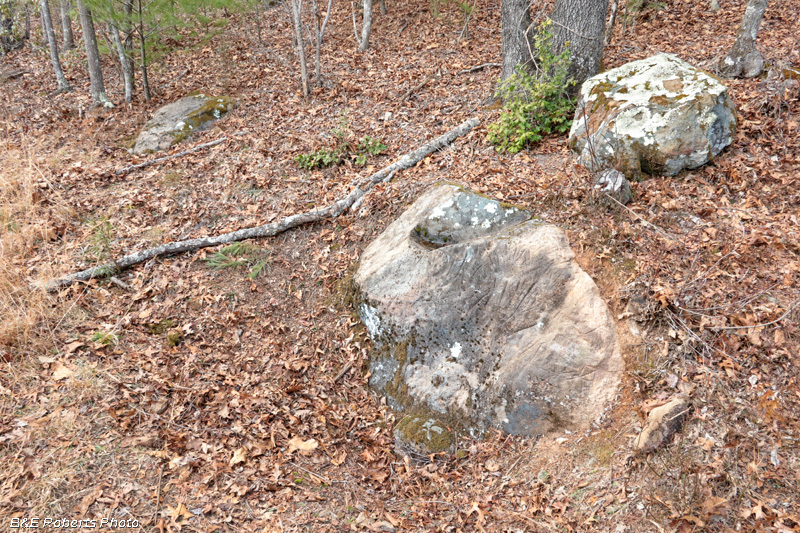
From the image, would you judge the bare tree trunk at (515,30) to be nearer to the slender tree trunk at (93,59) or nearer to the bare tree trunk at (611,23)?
the bare tree trunk at (611,23)

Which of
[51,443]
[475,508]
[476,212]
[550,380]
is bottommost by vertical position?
[475,508]

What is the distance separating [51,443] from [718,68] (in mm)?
9532

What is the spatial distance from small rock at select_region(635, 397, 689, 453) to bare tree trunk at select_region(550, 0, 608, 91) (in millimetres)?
4876

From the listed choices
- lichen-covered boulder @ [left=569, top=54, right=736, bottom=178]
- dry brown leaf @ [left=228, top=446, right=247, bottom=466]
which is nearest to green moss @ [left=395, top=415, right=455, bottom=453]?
dry brown leaf @ [left=228, top=446, right=247, bottom=466]

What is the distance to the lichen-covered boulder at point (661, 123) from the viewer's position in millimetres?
5172

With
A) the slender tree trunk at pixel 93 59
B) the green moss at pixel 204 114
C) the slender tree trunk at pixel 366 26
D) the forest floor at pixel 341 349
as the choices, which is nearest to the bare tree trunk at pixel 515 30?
the forest floor at pixel 341 349

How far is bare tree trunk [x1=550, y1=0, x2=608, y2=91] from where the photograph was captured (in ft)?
21.2

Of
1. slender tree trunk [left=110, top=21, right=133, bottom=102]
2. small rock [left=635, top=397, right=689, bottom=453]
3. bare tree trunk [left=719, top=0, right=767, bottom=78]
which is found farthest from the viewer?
slender tree trunk [left=110, top=21, right=133, bottom=102]

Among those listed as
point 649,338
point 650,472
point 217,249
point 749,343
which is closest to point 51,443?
point 217,249

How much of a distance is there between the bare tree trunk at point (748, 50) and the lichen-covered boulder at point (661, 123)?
1.53 metres

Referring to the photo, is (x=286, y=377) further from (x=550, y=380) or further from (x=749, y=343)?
(x=749, y=343)

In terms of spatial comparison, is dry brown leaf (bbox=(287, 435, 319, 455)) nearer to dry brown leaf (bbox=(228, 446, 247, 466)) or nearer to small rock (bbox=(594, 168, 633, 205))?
dry brown leaf (bbox=(228, 446, 247, 466))

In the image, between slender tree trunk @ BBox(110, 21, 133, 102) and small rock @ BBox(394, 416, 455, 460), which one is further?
slender tree trunk @ BBox(110, 21, 133, 102)

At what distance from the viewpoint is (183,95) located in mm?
10672
